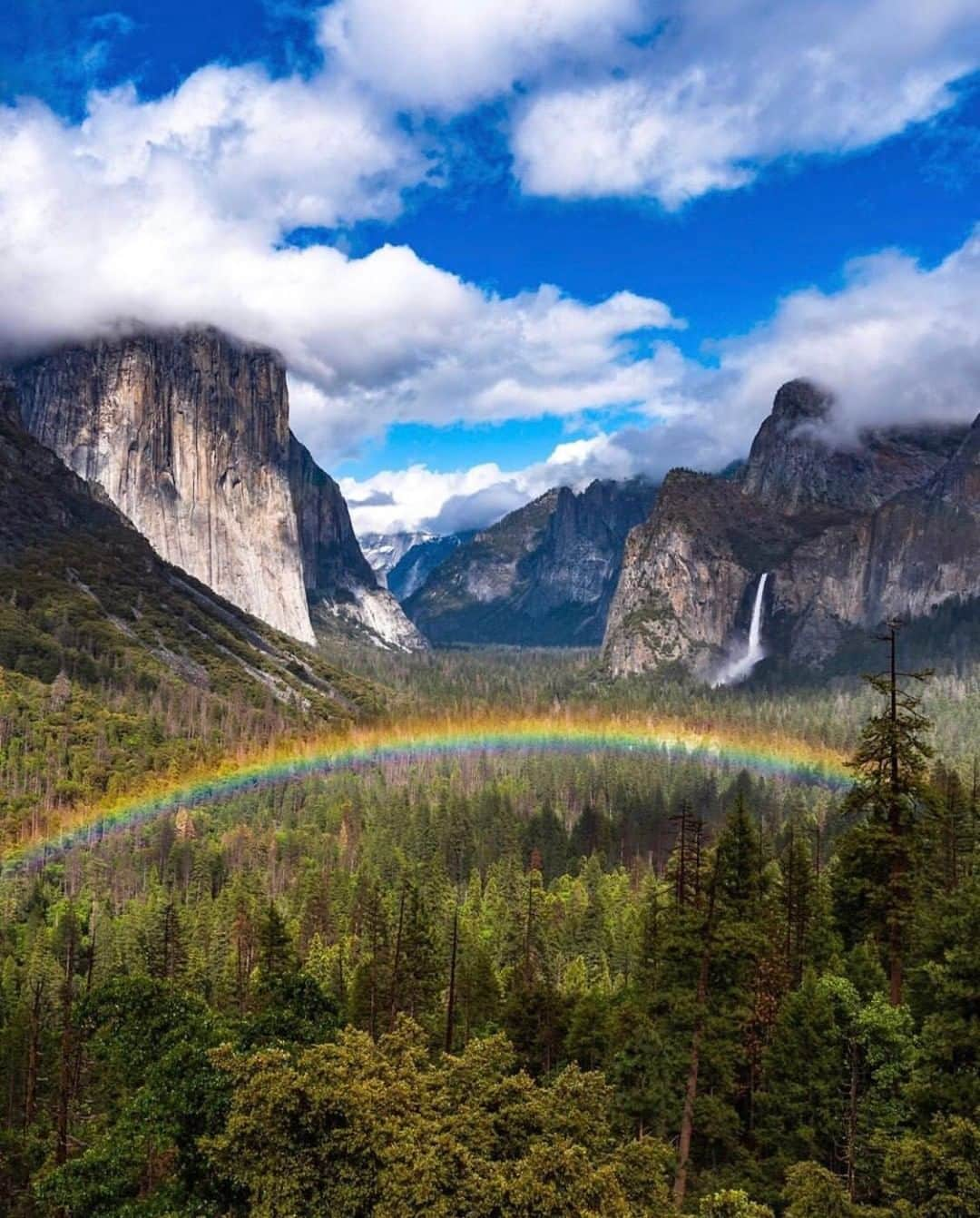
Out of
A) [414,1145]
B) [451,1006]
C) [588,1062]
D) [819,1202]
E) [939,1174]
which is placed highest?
[939,1174]

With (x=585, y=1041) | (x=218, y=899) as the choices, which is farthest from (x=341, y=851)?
(x=585, y=1041)

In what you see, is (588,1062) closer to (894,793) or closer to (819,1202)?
(894,793)

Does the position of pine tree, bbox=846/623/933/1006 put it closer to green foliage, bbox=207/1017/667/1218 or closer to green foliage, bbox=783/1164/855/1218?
green foliage, bbox=783/1164/855/1218

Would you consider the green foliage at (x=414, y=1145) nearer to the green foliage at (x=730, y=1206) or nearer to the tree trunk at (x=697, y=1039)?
the green foliage at (x=730, y=1206)

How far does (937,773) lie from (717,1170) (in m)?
75.1

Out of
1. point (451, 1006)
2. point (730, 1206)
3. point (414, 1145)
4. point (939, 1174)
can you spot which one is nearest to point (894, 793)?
point (939, 1174)

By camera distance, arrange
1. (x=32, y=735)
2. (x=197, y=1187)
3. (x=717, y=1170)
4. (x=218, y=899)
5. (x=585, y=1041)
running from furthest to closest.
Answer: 1. (x=32, y=735)
2. (x=218, y=899)
3. (x=585, y=1041)
4. (x=717, y=1170)
5. (x=197, y=1187)

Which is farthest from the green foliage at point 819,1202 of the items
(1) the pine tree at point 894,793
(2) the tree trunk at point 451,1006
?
(2) the tree trunk at point 451,1006

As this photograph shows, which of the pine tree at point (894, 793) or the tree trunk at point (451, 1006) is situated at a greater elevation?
the pine tree at point (894, 793)

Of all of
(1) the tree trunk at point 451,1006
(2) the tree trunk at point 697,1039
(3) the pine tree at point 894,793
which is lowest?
(1) the tree trunk at point 451,1006

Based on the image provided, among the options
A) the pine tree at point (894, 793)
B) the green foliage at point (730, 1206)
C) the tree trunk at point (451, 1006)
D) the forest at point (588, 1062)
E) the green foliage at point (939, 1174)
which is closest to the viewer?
the green foliage at point (939, 1174)

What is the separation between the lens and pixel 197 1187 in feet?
68.1

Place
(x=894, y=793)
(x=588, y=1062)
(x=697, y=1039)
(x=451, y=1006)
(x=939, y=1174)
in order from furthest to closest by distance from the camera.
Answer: (x=588, y=1062), (x=451, y=1006), (x=697, y=1039), (x=894, y=793), (x=939, y=1174)

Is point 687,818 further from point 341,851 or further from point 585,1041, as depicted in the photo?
point 341,851
